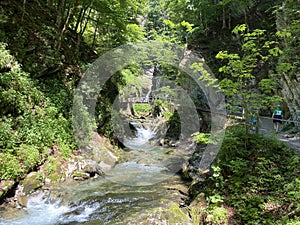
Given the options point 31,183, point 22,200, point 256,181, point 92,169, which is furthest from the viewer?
point 92,169

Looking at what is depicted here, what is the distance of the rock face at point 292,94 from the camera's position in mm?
9273

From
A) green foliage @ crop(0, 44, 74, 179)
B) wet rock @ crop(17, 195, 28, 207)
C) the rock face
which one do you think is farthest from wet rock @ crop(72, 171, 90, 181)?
the rock face

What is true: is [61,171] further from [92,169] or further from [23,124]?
[23,124]

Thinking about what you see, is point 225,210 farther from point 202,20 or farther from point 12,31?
point 202,20

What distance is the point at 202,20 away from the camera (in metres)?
19.5

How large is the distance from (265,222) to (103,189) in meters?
5.14

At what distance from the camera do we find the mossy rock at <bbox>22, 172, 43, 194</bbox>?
21.9ft

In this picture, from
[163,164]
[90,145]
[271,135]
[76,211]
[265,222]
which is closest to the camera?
[265,222]

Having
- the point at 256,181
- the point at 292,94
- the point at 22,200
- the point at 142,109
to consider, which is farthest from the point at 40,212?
the point at 142,109

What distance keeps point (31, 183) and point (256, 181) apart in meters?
6.48

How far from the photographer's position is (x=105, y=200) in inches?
269

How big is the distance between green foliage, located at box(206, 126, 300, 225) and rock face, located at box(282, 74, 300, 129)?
136 inches

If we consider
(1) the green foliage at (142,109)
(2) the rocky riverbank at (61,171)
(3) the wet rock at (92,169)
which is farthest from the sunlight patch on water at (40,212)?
(1) the green foliage at (142,109)

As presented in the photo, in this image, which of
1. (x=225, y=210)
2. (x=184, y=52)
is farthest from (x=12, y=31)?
(x=184, y=52)
